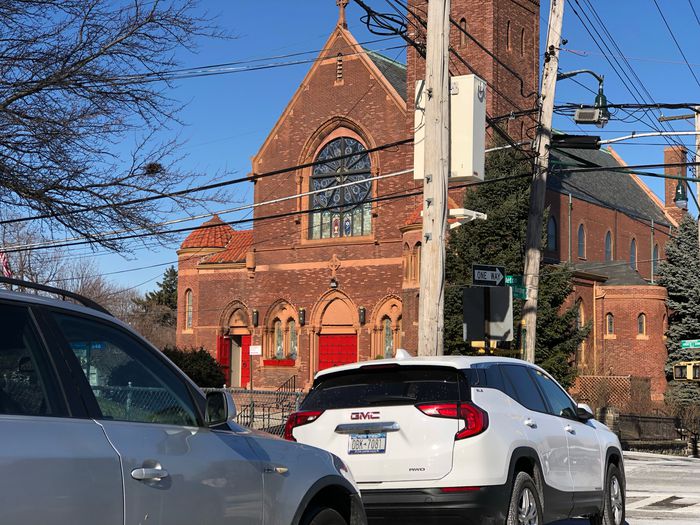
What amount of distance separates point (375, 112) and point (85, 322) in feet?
133

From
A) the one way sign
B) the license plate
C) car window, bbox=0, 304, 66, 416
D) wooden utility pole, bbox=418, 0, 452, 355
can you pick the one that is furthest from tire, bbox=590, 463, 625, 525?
car window, bbox=0, 304, 66, 416

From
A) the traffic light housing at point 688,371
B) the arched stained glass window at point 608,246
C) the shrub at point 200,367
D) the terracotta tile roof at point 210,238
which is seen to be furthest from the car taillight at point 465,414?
the arched stained glass window at point 608,246

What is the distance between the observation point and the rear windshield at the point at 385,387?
8.03 m

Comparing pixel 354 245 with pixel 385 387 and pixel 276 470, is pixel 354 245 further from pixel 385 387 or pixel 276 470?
pixel 276 470

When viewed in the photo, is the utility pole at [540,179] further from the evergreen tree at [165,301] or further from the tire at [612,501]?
the evergreen tree at [165,301]

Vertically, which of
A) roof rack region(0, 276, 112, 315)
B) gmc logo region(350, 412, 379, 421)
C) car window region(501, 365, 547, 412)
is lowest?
gmc logo region(350, 412, 379, 421)

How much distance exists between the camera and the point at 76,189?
11.0 metres

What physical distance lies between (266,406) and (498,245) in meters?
10.1

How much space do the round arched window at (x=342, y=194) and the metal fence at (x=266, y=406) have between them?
27.6 ft

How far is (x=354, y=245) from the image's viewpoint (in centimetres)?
4466

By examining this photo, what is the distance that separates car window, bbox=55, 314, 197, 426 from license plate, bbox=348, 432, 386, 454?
10.7 feet

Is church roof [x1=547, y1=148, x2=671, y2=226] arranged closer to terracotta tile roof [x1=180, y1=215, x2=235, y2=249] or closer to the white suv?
terracotta tile roof [x1=180, y1=215, x2=235, y2=249]

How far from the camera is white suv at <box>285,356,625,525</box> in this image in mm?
7715

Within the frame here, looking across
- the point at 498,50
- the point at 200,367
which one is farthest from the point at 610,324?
the point at 200,367
